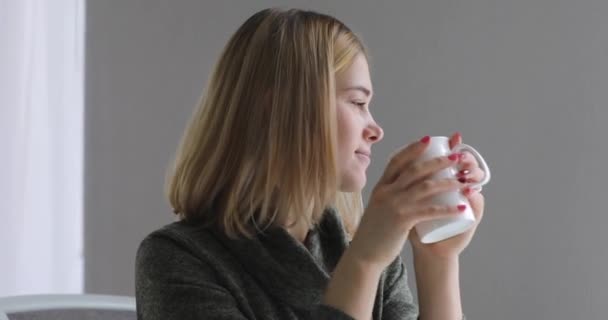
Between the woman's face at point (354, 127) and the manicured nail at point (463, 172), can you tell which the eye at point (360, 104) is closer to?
the woman's face at point (354, 127)

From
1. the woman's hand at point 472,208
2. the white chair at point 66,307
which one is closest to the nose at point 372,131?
the woman's hand at point 472,208

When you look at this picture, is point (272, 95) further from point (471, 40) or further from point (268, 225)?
point (471, 40)

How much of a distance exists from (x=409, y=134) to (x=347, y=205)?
670 mm

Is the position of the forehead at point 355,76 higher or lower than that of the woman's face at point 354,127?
higher

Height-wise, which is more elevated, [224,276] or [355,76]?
[355,76]

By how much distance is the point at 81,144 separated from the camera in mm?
2143

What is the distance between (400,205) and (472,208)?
145 millimetres

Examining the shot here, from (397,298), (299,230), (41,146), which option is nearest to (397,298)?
(397,298)

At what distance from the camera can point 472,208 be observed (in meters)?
1.00

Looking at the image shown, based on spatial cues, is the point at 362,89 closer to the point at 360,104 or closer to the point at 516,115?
the point at 360,104

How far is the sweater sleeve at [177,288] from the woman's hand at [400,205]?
83mm

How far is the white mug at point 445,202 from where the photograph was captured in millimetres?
898

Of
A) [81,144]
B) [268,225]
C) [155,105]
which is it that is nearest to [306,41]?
[268,225]

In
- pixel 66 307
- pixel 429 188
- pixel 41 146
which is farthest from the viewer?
pixel 41 146
